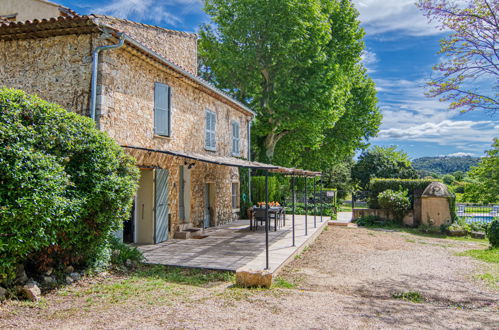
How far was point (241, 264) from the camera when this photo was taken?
270 inches

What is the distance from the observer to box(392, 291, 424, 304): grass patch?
17.7ft

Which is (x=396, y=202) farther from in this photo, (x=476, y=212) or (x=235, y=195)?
(x=235, y=195)

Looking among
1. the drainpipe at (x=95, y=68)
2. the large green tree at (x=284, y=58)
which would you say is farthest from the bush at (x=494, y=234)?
the drainpipe at (x=95, y=68)

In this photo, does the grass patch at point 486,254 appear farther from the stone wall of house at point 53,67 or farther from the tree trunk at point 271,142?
the tree trunk at point 271,142

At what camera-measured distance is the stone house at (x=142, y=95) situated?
23.9 ft

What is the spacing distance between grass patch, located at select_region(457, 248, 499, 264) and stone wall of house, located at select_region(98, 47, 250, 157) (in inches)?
326

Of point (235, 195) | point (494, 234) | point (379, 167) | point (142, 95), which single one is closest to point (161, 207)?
point (142, 95)

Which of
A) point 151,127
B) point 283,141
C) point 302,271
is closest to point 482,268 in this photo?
point 302,271

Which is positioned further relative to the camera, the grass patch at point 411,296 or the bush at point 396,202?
the bush at point 396,202

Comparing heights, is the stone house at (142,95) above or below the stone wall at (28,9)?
below

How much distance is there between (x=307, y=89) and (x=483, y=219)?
9769mm

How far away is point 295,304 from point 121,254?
3.51 meters

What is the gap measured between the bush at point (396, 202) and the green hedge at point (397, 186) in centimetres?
38

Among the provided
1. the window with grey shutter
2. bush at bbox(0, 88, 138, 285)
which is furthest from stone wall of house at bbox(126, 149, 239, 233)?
bush at bbox(0, 88, 138, 285)
